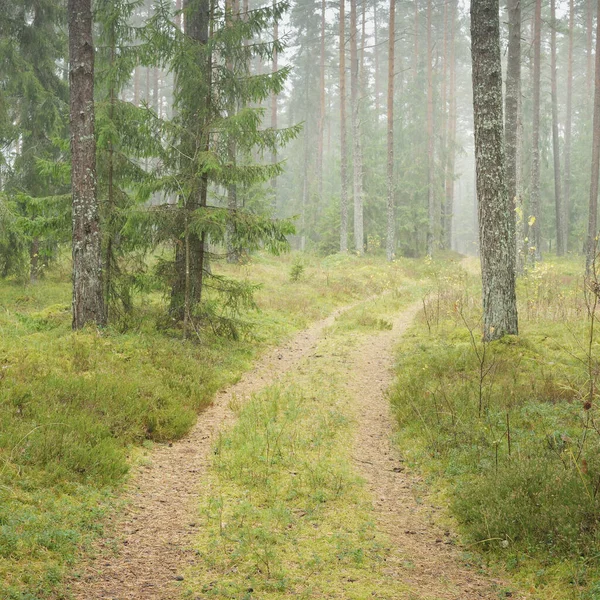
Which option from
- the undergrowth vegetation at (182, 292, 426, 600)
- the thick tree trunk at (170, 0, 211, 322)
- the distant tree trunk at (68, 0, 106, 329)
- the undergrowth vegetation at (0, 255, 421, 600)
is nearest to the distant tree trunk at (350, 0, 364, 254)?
the undergrowth vegetation at (0, 255, 421, 600)

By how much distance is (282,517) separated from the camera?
203 inches

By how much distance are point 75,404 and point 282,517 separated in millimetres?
3395

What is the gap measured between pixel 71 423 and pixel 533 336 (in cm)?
879

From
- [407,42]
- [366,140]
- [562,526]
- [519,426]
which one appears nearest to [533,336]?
[519,426]

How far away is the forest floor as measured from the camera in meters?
4.11

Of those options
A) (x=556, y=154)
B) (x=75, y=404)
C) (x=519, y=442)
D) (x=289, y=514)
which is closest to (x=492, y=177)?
(x=519, y=442)

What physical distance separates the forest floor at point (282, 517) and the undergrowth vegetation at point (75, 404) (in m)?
0.35

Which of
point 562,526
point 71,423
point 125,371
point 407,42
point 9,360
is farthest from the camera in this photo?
point 407,42

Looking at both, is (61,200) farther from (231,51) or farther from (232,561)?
(232,561)

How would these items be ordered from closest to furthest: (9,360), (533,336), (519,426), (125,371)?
1. (519,426)
2. (9,360)
3. (125,371)
4. (533,336)

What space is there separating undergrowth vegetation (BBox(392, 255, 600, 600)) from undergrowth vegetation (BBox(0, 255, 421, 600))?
360 cm

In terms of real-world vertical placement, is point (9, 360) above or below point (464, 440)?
above

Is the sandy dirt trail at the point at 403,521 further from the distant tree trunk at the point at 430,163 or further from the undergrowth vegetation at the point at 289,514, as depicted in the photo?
the distant tree trunk at the point at 430,163

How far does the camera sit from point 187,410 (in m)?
7.96
